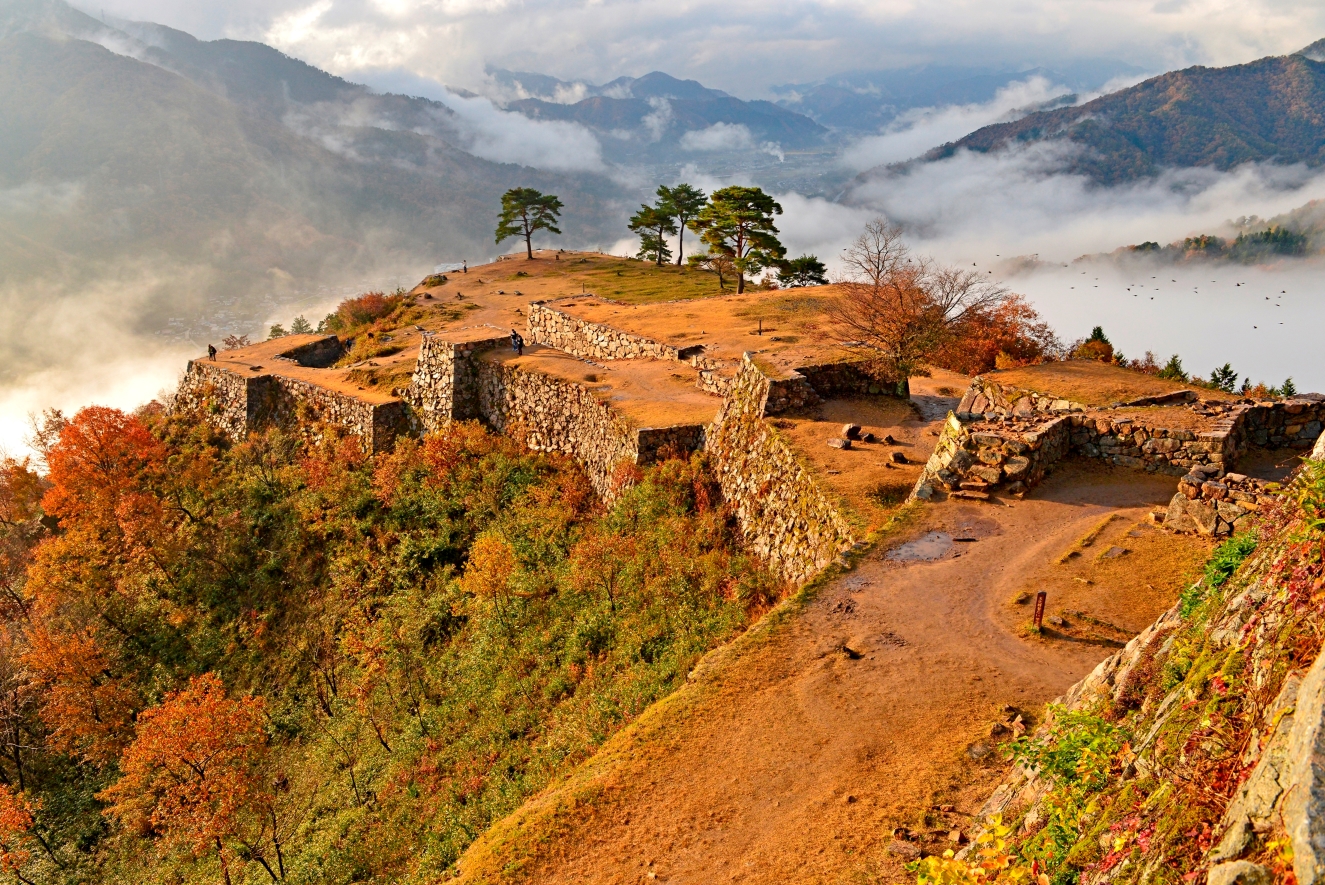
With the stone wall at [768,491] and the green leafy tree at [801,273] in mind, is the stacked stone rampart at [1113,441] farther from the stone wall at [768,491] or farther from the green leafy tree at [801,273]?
the green leafy tree at [801,273]

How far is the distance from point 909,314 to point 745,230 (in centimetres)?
2579

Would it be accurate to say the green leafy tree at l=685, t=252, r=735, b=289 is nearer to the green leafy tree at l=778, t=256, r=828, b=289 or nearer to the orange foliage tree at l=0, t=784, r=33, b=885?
the green leafy tree at l=778, t=256, r=828, b=289

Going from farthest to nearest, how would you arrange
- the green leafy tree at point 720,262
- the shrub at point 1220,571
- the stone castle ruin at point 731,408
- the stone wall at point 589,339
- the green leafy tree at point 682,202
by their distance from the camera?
1. the green leafy tree at point 682,202
2. the green leafy tree at point 720,262
3. the stone wall at point 589,339
4. the stone castle ruin at point 731,408
5. the shrub at point 1220,571

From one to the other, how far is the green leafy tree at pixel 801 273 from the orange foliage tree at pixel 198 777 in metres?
43.5

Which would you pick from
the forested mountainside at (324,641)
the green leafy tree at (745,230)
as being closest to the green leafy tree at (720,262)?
the green leafy tree at (745,230)

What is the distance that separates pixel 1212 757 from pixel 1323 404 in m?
19.6

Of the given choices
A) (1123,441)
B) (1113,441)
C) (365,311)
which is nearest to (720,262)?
Result: (365,311)

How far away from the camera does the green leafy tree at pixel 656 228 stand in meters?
75.9

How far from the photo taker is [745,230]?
175 ft

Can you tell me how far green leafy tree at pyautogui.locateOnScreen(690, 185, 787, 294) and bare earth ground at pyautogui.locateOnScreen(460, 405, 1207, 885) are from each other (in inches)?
1505

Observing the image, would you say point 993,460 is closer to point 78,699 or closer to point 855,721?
point 855,721

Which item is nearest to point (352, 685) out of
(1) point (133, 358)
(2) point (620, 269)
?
(2) point (620, 269)

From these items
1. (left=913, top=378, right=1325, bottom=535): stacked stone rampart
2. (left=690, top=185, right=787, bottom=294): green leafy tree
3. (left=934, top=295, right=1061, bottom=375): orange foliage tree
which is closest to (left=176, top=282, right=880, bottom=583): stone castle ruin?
(left=913, top=378, right=1325, bottom=535): stacked stone rampart

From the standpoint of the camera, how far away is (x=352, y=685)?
87.2ft
